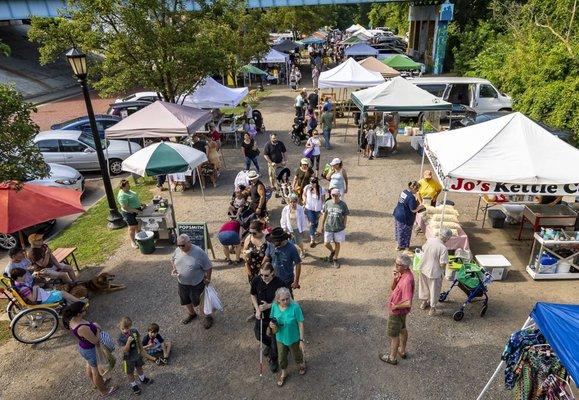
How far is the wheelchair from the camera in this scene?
264 inches

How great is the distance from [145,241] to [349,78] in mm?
11407

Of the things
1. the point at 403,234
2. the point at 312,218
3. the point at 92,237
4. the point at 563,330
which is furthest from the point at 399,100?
the point at 563,330

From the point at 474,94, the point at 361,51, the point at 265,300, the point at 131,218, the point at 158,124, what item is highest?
the point at 361,51

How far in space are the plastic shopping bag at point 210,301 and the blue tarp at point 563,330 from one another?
4.56 meters

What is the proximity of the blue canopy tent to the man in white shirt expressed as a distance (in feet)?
6.66

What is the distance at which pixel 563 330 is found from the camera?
4047 mm

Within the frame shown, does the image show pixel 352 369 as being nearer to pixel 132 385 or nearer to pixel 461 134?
pixel 132 385

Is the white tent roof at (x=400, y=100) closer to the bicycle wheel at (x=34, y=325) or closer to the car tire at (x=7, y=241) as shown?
the bicycle wheel at (x=34, y=325)

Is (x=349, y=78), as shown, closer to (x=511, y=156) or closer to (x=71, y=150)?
(x=511, y=156)

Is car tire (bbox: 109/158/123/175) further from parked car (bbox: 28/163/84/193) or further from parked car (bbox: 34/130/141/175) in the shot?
parked car (bbox: 28/163/84/193)

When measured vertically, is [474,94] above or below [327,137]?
above

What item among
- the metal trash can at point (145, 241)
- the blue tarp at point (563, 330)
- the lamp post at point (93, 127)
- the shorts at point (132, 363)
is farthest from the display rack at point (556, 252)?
the lamp post at point (93, 127)

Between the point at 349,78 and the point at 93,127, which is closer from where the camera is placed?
the point at 93,127

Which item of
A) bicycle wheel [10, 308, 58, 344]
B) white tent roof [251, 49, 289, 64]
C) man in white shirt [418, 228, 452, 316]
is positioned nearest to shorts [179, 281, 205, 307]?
bicycle wheel [10, 308, 58, 344]
